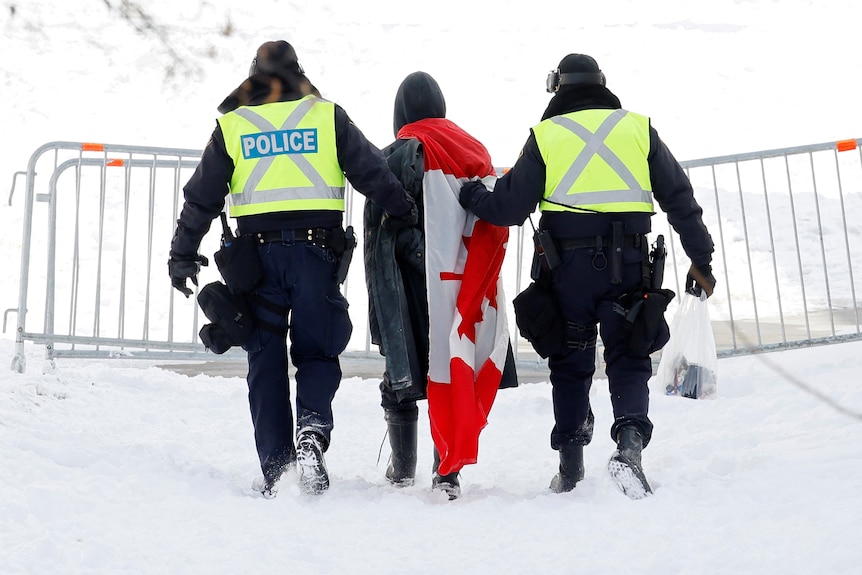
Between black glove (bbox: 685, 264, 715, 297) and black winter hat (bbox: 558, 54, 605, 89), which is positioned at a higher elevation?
black winter hat (bbox: 558, 54, 605, 89)

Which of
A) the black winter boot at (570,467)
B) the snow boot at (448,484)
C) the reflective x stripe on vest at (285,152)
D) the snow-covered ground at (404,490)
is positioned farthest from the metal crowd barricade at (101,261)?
the black winter boot at (570,467)

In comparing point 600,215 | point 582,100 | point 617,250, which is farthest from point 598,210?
point 582,100

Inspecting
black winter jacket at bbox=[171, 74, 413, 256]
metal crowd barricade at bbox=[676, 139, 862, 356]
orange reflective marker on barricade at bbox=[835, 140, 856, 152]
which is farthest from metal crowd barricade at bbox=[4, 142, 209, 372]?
orange reflective marker on barricade at bbox=[835, 140, 856, 152]

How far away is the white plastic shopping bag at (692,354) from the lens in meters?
4.25

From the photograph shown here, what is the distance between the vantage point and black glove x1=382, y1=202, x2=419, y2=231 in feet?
13.1

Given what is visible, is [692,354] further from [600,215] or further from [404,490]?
[404,490]

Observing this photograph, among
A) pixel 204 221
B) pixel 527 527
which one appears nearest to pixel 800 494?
pixel 527 527

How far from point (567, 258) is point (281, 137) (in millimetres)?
1185

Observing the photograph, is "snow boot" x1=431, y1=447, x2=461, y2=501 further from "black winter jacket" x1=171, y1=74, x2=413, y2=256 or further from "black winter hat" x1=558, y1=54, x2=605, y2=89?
"black winter hat" x1=558, y1=54, x2=605, y2=89

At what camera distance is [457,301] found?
4055 millimetres

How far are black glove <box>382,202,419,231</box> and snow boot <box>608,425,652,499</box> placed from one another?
116cm

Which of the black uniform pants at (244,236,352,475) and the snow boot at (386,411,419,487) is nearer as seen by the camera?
the black uniform pants at (244,236,352,475)

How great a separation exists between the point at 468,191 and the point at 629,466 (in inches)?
50.4

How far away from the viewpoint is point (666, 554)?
9.22ft
